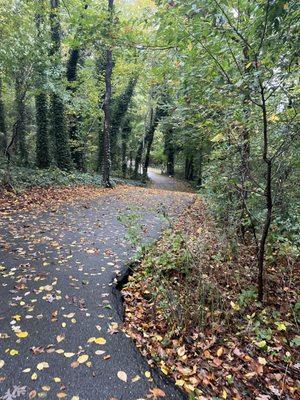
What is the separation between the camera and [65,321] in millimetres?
3447

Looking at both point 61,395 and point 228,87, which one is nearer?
point 61,395

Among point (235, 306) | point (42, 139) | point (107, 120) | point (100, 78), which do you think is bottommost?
point (235, 306)

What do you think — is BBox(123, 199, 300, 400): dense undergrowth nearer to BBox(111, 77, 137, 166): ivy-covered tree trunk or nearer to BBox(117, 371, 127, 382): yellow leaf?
BBox(117, 371, 127, 382): yellow leaf

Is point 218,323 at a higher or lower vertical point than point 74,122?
lower

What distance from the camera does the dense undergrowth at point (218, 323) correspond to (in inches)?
117

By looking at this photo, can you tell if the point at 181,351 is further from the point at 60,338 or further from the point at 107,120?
the point at 107,120

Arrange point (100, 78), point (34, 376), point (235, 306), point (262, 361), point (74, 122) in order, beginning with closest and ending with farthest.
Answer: point (34, 376) < point (262, 361) < point (235, 306) < point (74, 122) < point (100, 78)

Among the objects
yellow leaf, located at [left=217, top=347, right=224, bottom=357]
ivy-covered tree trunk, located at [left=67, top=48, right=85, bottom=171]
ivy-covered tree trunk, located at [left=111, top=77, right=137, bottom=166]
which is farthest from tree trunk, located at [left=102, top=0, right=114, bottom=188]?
yellow leaf, located at [left=217, top=347, right=224, bottom=357]

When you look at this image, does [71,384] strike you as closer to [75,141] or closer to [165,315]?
[165,315]

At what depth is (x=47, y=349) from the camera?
2.98m

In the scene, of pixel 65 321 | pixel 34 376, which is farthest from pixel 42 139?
pixel 34 376

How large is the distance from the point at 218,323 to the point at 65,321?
1937 mm

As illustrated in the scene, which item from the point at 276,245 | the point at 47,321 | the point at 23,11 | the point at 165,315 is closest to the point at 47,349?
the point at 47,321

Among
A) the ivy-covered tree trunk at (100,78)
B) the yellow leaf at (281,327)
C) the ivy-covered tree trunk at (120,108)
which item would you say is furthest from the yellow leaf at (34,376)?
the ivy-covered tree trunk at (120,108)
